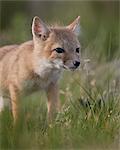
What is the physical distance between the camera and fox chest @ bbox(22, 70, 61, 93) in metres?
7.18

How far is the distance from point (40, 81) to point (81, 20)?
6697 millimetres

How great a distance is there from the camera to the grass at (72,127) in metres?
5.56

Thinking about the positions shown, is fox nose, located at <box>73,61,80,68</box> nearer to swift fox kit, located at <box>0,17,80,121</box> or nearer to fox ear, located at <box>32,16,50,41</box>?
swift fox kit, located at <box>0,17,80,121</box>

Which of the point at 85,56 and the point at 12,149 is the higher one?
the point at 85,56

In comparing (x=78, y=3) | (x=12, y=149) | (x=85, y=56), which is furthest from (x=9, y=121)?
(x=78, y=3)

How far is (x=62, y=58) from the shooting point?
23.0 ft

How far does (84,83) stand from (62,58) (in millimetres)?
1300

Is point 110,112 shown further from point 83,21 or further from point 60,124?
point 83,21

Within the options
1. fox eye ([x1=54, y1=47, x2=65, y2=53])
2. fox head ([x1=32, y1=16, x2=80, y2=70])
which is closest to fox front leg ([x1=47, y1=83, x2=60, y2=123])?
fox head ([x1=32, y1=16, x2=80, y2=70])

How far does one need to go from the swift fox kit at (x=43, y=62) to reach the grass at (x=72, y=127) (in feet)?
0.94

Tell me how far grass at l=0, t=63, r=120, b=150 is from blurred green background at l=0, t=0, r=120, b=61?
3.67 feet

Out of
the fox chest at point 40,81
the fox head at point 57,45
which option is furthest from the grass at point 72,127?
the fox head at point 57,45

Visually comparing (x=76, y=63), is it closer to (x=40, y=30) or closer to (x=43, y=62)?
(x=43, y=62)

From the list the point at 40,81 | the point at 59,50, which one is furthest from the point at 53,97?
the point at 59,50
